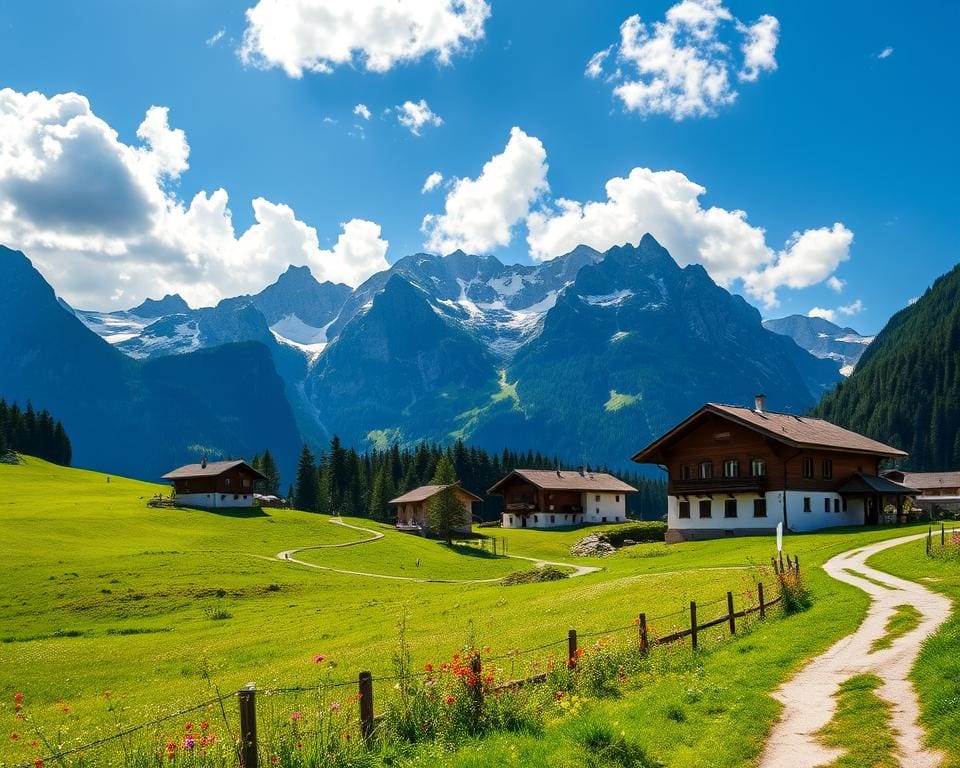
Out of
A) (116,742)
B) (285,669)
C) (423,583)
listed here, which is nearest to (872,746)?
(116,742)

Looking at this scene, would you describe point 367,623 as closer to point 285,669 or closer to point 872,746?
point 285,669

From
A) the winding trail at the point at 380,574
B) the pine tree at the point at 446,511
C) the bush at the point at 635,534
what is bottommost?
the winding trail at the point at 380,574

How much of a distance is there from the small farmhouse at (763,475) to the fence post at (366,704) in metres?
58.1

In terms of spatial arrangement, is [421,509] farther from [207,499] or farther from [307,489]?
[307,489]

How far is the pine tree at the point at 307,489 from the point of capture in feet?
491

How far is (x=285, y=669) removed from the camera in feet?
94.6

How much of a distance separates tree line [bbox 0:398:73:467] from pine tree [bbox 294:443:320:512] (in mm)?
62514

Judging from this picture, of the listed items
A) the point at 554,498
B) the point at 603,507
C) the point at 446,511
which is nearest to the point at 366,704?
the point at 446,511

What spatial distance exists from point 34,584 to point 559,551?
61.1m

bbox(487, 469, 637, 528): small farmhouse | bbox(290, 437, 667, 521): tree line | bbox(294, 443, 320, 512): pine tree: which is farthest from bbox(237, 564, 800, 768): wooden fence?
bbox(294, 443, 320, 512): pine tree

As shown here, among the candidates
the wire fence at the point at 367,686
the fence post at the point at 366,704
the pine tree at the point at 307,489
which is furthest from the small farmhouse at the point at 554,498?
the fence post at the point at 366,704

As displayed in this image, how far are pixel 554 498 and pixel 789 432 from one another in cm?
6487

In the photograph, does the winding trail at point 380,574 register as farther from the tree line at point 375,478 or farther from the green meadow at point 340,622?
the tree line at point 375,478

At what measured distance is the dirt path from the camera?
41.5 ft
